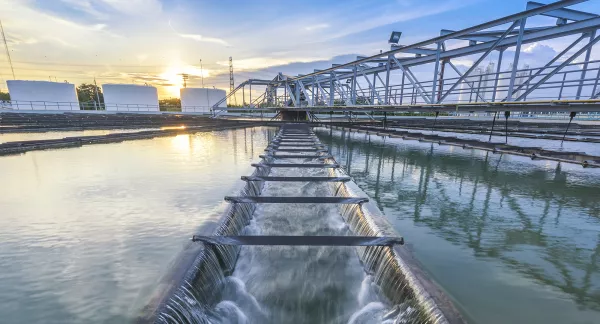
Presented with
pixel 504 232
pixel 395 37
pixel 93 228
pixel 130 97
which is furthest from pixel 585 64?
pixel 130 97

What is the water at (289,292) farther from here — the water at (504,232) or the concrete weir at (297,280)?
the water at (504,232)

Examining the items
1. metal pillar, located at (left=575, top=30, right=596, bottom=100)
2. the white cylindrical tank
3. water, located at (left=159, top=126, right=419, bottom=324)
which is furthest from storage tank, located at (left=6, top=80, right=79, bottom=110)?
metal pillar, located at (left=575, top=30, right=596, bottom=100)

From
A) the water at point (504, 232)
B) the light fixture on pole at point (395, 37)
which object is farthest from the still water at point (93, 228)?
the light fixture on pole at point (395, 37)

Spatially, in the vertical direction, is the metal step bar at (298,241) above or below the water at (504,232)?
above

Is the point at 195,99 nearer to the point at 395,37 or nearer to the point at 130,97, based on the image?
the point at 130,97

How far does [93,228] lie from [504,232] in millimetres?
6667

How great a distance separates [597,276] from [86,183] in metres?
9.42

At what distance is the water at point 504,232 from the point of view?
2.75 meters

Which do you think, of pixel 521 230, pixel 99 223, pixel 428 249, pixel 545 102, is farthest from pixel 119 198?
pixel 545 102

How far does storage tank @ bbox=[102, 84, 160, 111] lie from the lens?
35438mm

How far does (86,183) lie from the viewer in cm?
631

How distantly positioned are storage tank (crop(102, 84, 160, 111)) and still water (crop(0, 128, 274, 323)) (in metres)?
32.4

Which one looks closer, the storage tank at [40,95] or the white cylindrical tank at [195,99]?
the storage tank at [40,95]

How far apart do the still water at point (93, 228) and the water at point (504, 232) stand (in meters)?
3.56
